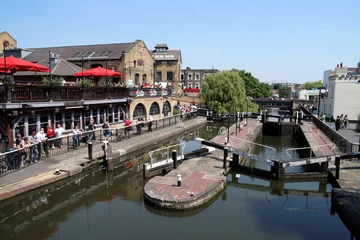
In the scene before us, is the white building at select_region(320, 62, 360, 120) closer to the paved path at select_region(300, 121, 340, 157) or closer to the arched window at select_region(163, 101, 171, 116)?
the paved path at select_region(300, 121, 340, 157)

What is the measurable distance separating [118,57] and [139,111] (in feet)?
29.1

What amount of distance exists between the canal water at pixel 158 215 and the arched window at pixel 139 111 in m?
15.1

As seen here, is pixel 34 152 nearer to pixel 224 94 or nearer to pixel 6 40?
pixel 224 94

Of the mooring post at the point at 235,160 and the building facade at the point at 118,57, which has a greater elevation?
the building facade at the point at 118,57

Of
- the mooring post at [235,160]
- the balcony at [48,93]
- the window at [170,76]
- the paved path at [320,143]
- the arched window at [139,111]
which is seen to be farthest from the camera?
the window at [170,76]

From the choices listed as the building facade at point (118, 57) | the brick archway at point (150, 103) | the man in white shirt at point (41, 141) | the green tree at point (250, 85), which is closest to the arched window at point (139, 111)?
the brick archway at point (150, 103)

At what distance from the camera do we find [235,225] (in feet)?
34.3

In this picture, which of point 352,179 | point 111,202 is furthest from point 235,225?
point 352,179

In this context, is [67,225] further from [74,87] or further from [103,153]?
[74,87]

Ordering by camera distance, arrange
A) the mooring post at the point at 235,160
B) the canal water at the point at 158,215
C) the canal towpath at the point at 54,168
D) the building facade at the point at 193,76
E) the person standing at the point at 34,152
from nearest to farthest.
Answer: the canal water at the point at 158,215
the canal towpath at the point at 54,168
the person standing at the point at 34,152
the mooring post at the point at 235,160
the building facade at the point at 193,76

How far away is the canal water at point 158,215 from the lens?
9.78 meters

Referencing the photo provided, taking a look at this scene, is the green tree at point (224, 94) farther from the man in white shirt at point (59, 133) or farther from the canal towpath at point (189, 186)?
the man in white shirt at point (59, 133)

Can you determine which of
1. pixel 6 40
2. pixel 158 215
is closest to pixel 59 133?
pixel 158 215

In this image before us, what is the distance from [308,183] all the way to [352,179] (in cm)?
218
